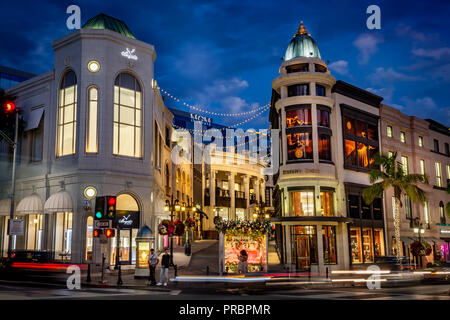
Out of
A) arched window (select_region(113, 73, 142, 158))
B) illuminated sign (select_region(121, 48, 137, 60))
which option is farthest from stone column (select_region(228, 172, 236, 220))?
illuminated sign (select_region(121, 48, 137, 60))

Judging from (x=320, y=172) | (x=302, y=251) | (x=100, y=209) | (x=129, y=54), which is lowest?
(x=302, y=251)

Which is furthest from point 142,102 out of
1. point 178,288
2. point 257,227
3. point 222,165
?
point 222,165

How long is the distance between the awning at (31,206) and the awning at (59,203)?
9.74 feet

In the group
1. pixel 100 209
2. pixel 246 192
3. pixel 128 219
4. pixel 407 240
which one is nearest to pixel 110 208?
pixel 100 209

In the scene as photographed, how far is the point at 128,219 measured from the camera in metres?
36.5

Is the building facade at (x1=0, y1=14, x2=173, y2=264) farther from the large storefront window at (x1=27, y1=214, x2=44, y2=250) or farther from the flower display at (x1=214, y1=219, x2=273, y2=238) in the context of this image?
the flower display at (x1=214, y1=219, x2=273, y2=238)

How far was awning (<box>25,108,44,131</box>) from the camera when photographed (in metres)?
40.1

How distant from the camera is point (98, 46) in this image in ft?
119

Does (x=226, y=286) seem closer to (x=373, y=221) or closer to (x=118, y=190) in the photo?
(x=118, y=190)

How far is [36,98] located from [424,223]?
131ft

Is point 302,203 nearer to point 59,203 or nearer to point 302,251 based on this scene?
point 302,251

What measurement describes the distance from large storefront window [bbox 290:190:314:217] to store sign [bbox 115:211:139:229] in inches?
496

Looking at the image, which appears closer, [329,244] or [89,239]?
[89,239]

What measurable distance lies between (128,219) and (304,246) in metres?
14.2
